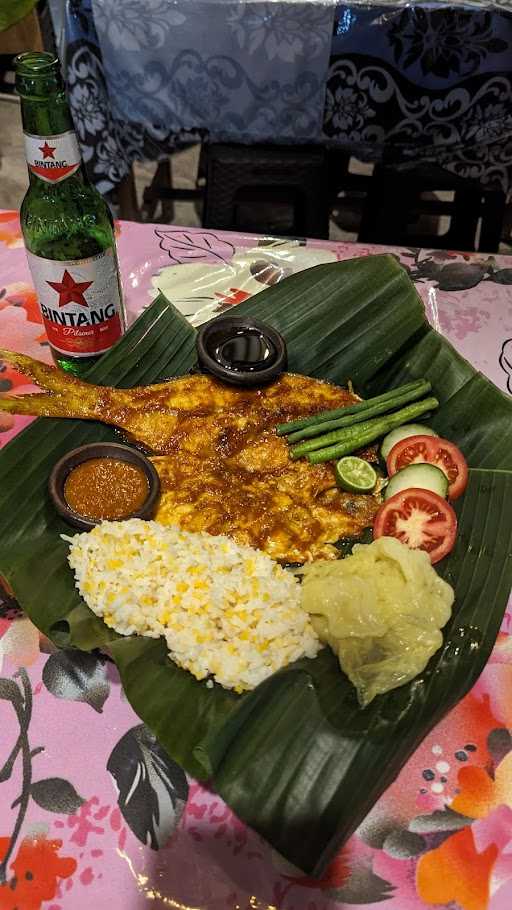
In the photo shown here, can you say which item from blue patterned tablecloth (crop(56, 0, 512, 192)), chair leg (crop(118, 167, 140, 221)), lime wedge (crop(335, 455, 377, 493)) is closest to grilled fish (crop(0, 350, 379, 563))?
lime wedge (crop(335, 455, 377, 493))

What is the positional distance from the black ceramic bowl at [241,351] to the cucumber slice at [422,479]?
75 centimetres

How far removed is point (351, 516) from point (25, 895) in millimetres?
Result: 1660

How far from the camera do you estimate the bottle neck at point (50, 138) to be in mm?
2471

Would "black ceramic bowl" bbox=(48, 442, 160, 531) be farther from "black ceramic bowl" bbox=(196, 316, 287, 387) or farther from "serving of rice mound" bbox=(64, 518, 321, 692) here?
"black ceramic bowl" bbox=(196, 316, 287, 387)

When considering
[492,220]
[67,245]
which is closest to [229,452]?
[67,245]

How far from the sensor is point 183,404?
2.95 m

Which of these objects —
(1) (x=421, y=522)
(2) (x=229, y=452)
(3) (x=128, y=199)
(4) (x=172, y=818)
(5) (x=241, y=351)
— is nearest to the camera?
(4) (x=172, y=818)

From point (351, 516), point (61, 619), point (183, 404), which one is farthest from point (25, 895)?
point (183, 404)

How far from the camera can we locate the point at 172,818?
6.49ft

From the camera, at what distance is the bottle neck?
2.47 meters

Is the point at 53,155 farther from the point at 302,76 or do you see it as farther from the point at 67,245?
Result: the point at 302,76

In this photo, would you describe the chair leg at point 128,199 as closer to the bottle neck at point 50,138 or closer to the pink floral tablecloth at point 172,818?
the bottle neck at point 50,138

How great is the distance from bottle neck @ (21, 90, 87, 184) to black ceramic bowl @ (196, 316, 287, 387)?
2.88 ft

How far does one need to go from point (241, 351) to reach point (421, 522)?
46.0 inches
